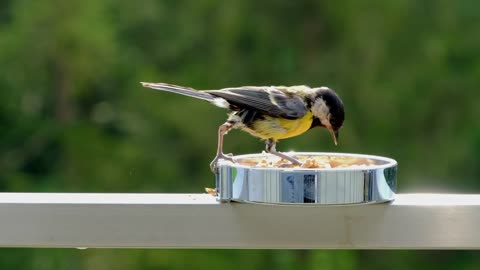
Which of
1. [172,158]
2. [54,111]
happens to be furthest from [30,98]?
[172,158]

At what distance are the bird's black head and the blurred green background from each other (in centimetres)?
244

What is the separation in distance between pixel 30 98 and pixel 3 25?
1.52 feet

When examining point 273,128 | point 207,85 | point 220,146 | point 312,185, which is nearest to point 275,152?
point 220,146

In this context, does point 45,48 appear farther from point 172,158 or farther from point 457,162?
point 457,162

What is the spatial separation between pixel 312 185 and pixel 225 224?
0.24 metres

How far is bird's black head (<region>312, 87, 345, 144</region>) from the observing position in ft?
9.08

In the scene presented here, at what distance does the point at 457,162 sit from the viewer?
218 inches

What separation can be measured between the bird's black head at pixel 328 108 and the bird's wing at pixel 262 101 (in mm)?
63

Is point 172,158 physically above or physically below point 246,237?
below

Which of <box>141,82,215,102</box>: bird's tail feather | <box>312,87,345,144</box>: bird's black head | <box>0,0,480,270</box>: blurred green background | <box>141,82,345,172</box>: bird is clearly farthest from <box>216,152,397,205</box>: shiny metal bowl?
<box>0,0,480,270</box>: blurred green background

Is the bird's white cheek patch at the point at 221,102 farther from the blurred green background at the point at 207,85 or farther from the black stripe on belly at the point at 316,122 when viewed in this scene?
the blurred green background at the point at 207,85

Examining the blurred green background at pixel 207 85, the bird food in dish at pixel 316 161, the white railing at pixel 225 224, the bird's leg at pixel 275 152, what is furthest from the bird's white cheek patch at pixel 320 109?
the blurred green background at pixel 207 85

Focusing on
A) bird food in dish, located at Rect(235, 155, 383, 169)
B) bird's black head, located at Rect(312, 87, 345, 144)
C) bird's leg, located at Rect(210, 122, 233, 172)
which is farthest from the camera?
bird's black head, located at Rect(312, 87, 345, 144)

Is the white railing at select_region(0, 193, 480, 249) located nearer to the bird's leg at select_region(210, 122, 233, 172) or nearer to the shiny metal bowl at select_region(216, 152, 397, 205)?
the shiny metal bowl at select_region(216, 152, 397, 205)
